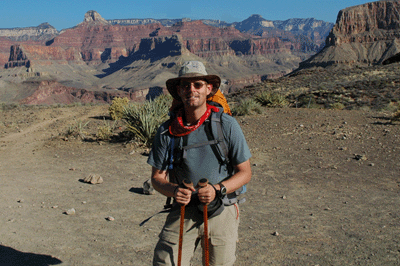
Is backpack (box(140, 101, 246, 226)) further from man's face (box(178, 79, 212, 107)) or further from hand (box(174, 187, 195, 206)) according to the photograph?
hand (box(174, 187, 195, 206))

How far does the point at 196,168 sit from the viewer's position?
2.24m

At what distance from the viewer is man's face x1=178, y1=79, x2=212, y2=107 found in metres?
2.26

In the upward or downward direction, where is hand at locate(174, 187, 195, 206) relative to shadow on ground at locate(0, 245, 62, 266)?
upward

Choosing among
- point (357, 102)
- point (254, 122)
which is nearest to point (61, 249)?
point (254, 122)

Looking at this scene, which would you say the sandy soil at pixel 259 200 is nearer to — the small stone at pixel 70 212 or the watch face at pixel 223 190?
the small stone at pixel 70 212

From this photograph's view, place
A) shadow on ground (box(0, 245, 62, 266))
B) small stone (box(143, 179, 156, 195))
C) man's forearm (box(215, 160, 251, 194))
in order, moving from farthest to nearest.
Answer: small stone (box(143, 179, 156, 195)) → shadow on ground (box(0, 245, 62, 266)) → man's forearm (box(215, 160, 251, 194))

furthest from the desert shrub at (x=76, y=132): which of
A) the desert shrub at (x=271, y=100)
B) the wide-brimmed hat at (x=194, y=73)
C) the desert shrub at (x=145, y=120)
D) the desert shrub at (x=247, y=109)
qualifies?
the wide-brimmed hat at (x=194, y=73)

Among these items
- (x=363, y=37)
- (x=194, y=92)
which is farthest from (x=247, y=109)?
(x=363, y=37)

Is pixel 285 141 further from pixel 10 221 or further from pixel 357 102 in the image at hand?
Answer: pixel 357 102

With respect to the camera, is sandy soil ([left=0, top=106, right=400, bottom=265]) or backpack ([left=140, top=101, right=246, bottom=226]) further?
sandy soil ([left=0, top=106, right=400, bottom=265])

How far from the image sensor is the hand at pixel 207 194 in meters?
2.06

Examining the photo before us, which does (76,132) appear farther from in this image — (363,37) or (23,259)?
(363,37)

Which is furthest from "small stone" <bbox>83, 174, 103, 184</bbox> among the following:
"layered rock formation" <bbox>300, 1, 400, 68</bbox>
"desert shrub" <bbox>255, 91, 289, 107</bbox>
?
"layered rock formation" <bbox>300, 1, 400, 68</bbox>

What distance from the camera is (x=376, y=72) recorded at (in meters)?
21.2
